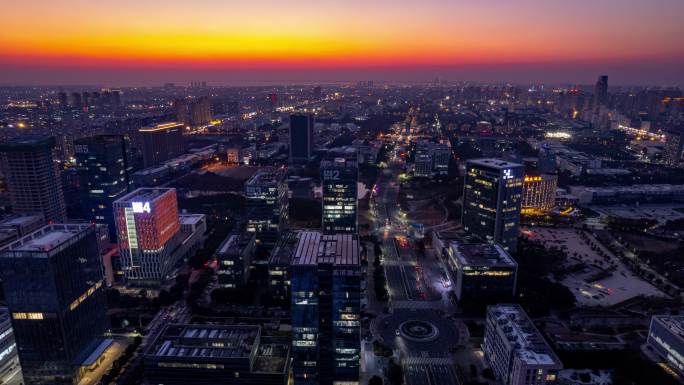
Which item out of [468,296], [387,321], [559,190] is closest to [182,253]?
[387,321]

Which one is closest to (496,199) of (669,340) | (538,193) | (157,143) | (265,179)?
(669,340)

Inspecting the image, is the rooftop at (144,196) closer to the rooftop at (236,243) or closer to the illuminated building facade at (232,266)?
the rooftop at (236,243)

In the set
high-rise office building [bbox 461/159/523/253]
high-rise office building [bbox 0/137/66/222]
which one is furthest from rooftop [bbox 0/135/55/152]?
high-rise office building [bbox 461/159/523/253]

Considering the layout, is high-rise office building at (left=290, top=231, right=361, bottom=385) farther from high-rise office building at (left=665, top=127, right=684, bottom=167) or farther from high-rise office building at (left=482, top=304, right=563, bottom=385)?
high-rise office building at (left=665, top=127, right=684, bottom=167)

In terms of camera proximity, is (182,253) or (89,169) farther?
(89,169)

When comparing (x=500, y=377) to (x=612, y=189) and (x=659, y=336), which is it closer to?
(x=659, y=336)

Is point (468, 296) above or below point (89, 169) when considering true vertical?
below

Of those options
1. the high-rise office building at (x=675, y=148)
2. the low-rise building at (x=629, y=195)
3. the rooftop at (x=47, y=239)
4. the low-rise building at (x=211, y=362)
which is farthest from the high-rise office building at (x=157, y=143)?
the high-rise office building at (x=675, y=148)
